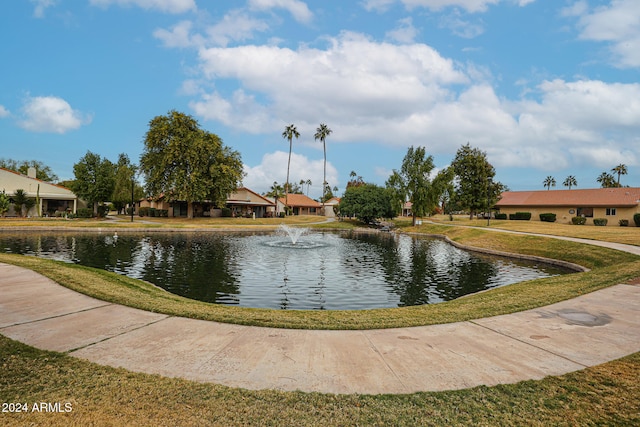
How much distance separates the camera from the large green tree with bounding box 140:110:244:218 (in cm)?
5262

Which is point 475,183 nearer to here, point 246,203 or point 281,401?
point 246,203

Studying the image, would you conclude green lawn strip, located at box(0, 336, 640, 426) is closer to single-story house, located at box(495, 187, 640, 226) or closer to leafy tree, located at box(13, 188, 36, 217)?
single-story house, located at box(495, 187, 640, 226)

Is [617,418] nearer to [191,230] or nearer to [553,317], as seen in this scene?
[553,317]

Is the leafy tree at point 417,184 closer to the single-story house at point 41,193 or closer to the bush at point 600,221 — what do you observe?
the bush at point 600,221

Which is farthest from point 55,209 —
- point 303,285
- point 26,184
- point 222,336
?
point 222,336

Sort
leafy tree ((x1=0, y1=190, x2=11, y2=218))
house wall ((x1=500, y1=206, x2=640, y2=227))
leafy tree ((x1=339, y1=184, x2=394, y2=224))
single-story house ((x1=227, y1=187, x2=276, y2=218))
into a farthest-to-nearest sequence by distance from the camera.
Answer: single-story house ((x1=227, y1=187, x2=276, y2=218)) → leafy tree ((x1=339, y1=184, x2=394, y2=224)) → leafy tree ((x1=0, y1=190, x2=11, y2=218)) → house wall ((x1=500, y1=206, x2=640, y2=227))

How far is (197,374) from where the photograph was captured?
4.29m

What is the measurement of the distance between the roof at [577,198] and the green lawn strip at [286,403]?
52.3 m

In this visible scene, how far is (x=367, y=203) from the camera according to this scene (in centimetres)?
5922

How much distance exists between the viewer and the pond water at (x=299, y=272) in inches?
481

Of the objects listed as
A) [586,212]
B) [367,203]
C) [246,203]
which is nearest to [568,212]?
[586,212]

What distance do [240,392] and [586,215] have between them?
57.0 meters

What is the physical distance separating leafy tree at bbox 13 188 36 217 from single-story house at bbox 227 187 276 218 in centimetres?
2933

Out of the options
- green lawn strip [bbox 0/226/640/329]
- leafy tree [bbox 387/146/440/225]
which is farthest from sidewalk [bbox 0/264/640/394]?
leafy tree [bbox 387/146/440/225]
